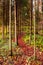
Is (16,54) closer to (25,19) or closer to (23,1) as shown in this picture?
(23,1)

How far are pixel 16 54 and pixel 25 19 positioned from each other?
1729 centimetres

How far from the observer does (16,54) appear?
13117 millimetres

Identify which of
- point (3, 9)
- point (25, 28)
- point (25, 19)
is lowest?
point (25, 28)

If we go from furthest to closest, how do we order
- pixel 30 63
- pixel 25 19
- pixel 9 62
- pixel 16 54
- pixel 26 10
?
pixel 25 19
pixel 26 10
pixel 16 54
pixel 9 62
pixel 30 63

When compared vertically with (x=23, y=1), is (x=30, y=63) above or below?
below

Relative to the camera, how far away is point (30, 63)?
1066 cm

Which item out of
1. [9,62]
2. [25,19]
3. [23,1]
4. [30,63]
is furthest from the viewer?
[25,19]

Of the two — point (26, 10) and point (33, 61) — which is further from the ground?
point (26, 10)

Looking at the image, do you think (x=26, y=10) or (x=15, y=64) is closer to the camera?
(x=15, y=64)

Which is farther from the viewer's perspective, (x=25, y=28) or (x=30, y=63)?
(x=25, y=28)

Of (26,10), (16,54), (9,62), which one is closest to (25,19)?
(26,10)

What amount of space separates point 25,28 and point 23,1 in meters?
12.5

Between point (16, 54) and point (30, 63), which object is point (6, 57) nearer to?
point (16, 54)

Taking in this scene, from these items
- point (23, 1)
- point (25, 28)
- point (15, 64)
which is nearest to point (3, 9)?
point (23, 1)
